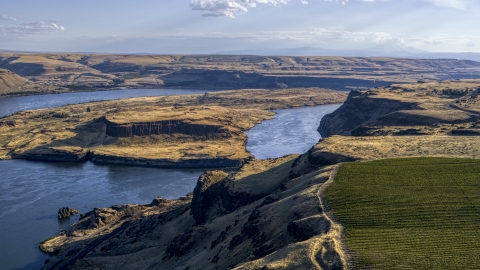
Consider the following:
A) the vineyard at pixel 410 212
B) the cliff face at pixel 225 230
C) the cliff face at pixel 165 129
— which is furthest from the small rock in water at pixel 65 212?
the cliff face at pixel 165 129

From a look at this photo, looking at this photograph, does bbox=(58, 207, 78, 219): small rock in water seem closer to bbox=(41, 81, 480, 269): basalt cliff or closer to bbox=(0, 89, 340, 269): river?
bbox=(0, 89, 340, 269): river

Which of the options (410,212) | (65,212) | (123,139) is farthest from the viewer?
(123,139)

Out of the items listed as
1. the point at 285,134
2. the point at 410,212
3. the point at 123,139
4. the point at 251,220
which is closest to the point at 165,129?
the point at 123,139

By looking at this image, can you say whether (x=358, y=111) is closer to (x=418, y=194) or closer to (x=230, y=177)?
(x=230, y=177)

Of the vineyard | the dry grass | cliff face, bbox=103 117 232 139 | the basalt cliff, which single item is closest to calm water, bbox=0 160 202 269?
the basalt cliff

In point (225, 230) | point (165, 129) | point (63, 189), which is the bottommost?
point (63, 189)

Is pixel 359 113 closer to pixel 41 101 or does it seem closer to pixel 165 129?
pixel 165 129
